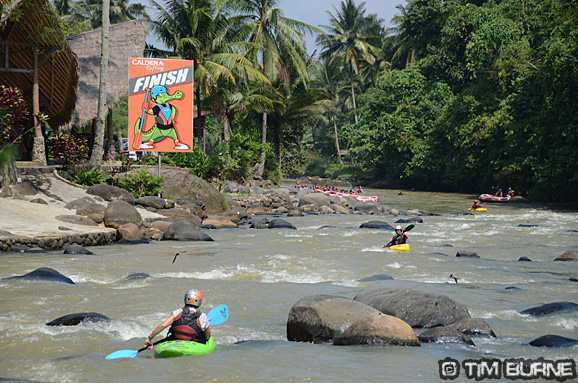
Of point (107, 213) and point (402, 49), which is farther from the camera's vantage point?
point (402, 49)

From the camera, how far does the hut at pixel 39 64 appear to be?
17.0 metres

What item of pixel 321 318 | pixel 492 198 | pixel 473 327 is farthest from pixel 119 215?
pixel 492 198

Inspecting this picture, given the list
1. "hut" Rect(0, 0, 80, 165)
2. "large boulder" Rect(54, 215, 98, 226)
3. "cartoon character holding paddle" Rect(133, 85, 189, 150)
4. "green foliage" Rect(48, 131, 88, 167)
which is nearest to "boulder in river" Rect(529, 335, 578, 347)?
"large boulder" Rect(54, 215, 98, 226)

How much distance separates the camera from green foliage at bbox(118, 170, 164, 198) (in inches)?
750

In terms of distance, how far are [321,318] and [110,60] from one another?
66.0 ft

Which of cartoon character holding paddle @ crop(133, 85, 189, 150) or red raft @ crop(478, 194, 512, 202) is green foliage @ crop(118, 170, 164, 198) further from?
red raft @ crop(478, 194, 512, 202)

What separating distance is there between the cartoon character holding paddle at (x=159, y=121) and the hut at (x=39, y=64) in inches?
102

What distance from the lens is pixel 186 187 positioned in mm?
20734

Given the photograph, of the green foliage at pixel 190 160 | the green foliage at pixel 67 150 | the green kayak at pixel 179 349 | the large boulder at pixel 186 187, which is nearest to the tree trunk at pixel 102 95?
the green foliage at pixel 67 150

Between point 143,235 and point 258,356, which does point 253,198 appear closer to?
point 143,235

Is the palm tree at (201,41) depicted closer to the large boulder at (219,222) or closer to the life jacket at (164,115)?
the life jacket at (164,115)

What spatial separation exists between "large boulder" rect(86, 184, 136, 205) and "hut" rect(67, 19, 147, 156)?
5.33m

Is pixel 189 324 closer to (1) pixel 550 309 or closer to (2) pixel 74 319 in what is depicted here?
(2) pixel 74 319

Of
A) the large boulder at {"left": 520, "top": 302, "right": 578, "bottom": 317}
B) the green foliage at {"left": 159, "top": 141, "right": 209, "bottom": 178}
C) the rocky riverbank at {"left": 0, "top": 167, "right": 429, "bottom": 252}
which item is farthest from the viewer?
the green foliage at {"left": 159, "top": 141, "right": 209, "bottom": 178}
